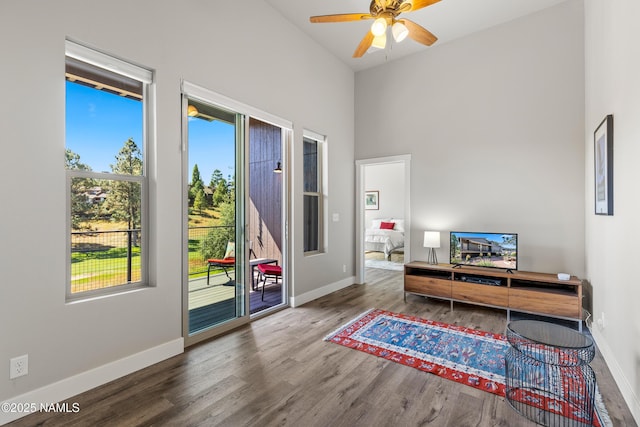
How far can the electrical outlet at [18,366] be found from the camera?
195cm

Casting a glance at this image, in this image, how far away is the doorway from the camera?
530 centimetres

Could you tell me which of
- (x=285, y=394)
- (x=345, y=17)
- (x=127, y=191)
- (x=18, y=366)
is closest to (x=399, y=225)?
(x=345, y=17)

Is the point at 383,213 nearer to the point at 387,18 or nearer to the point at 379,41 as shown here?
the point at 379,41

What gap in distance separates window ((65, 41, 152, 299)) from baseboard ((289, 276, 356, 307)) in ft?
6.64

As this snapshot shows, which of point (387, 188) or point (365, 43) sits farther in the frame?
point (387, 188)

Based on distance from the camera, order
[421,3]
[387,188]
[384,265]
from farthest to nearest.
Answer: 1. [387,188]
2. [384,265]
3. [421,3]

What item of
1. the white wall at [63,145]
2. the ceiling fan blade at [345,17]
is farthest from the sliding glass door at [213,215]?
the ceiling fan blade at [345,17]

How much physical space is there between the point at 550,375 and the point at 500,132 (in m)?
3.08

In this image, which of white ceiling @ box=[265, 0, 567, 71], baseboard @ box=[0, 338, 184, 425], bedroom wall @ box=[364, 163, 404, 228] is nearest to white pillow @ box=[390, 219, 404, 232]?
bedroom wall @ box=[364, 163, 404, 228]

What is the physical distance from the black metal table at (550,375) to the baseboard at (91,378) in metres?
2.69

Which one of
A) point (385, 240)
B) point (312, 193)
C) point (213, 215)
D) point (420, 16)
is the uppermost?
point (420, 16)

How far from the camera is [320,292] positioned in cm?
473

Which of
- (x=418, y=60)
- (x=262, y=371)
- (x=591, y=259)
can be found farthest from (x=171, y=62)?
(x=591, y=259)

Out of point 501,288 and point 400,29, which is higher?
point 400,29
